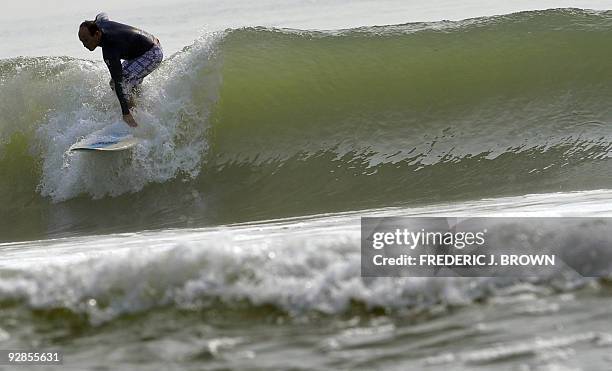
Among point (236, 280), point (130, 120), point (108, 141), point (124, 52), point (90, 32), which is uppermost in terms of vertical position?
point (90, 32)

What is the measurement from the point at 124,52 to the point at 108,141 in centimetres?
85

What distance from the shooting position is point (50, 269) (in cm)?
493

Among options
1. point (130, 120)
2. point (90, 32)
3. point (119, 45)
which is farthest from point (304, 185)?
point (90, 32)

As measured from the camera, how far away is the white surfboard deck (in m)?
8.47

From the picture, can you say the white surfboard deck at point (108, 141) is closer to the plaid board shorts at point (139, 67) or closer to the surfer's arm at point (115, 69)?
the plaid board shorts at point (139, 67)

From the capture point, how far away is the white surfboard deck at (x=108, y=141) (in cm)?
847

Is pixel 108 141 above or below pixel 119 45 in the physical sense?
below

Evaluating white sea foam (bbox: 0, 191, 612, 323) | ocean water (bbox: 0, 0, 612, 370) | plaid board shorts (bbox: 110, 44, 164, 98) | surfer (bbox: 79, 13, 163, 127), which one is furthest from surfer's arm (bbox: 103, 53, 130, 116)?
white sea foam (bbox: 0, 191, 612, 323)

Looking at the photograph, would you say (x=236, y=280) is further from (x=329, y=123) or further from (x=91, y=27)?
(x=329, y=123)

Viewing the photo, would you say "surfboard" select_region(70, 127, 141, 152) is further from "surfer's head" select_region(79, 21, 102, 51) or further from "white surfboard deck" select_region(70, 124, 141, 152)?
"surfer's head" select_region(79, 21, 102, 51)

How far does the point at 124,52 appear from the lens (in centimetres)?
842

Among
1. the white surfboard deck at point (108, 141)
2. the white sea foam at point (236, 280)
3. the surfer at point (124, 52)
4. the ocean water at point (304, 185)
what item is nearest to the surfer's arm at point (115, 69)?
the surfer at point (124, 52)

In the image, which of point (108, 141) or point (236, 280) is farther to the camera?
point (108, 141)

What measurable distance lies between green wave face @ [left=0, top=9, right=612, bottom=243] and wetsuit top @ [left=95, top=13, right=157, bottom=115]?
64 cm
